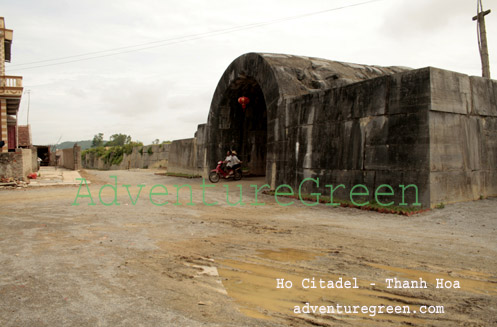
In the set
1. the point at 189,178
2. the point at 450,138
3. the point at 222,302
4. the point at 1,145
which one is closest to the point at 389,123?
the point at 450,138

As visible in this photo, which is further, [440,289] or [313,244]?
[313,244]

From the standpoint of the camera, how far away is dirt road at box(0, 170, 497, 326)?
2.79 m

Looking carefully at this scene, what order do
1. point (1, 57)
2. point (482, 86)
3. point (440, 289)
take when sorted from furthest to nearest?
point (1, 57), point (482, 86), point (440, 289)

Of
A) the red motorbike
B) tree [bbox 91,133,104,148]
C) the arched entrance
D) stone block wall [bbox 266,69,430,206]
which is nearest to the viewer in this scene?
stone block wall [bbox 266,69,430,206]

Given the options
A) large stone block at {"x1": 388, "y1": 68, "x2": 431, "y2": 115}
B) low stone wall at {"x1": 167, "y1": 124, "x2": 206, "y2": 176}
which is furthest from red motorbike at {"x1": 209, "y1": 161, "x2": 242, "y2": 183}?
large stone block at {"x1": 388, "y1": 68, "x2": 431, "y2": 115}

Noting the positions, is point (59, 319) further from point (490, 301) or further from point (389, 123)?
point (389, 123)

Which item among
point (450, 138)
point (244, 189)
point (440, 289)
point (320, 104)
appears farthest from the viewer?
point (244, 189)

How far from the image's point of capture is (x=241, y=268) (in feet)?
12.8

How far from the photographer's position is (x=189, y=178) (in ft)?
57.2

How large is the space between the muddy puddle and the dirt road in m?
0.01

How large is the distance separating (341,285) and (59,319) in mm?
2223

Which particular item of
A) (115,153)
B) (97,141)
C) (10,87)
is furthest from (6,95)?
(97,141)

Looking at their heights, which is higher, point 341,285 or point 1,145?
point 1,145

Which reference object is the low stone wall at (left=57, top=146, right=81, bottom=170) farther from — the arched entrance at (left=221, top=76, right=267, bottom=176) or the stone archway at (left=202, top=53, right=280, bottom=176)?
the arched entrance at (left=221, top=76, right=267, bottom=176)
